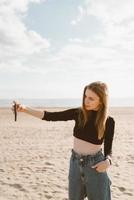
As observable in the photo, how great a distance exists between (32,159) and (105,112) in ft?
28.2

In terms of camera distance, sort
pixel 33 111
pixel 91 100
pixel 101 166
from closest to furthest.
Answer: pixel 101 166, pixel 91 100, pixel 33 111

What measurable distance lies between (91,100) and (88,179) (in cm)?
84

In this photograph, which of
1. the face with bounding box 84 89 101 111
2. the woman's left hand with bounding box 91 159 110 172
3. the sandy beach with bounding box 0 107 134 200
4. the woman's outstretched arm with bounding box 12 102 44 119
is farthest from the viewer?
the sandy beach with bounding box 0 107 134 200

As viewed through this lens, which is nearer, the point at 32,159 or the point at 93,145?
the point at 93,145

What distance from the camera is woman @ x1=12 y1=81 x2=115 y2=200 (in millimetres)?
3867

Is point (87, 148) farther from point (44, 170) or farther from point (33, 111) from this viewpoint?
point (44, 170)

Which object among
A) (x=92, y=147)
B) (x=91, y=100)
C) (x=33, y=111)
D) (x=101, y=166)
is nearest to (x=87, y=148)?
(x=92, y=147)

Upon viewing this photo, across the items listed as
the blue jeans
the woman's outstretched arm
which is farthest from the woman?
the woman's outstretched arm

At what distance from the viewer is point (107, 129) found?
394cm

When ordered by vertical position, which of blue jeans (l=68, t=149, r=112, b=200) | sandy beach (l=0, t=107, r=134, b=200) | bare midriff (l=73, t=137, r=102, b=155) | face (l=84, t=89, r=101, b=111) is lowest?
sandy beach (l=0, t=107, r=134, b=200)

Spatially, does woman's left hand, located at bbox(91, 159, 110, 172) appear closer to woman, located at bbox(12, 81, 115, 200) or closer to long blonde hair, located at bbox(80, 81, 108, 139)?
woman, located at bbox(12, 81, 115, 200)

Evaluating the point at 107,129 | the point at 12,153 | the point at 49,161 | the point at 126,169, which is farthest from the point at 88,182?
the point at 12,153

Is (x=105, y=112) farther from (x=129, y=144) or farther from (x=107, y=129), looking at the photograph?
(x=129, y=144)

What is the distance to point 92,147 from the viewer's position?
12.9 ft
